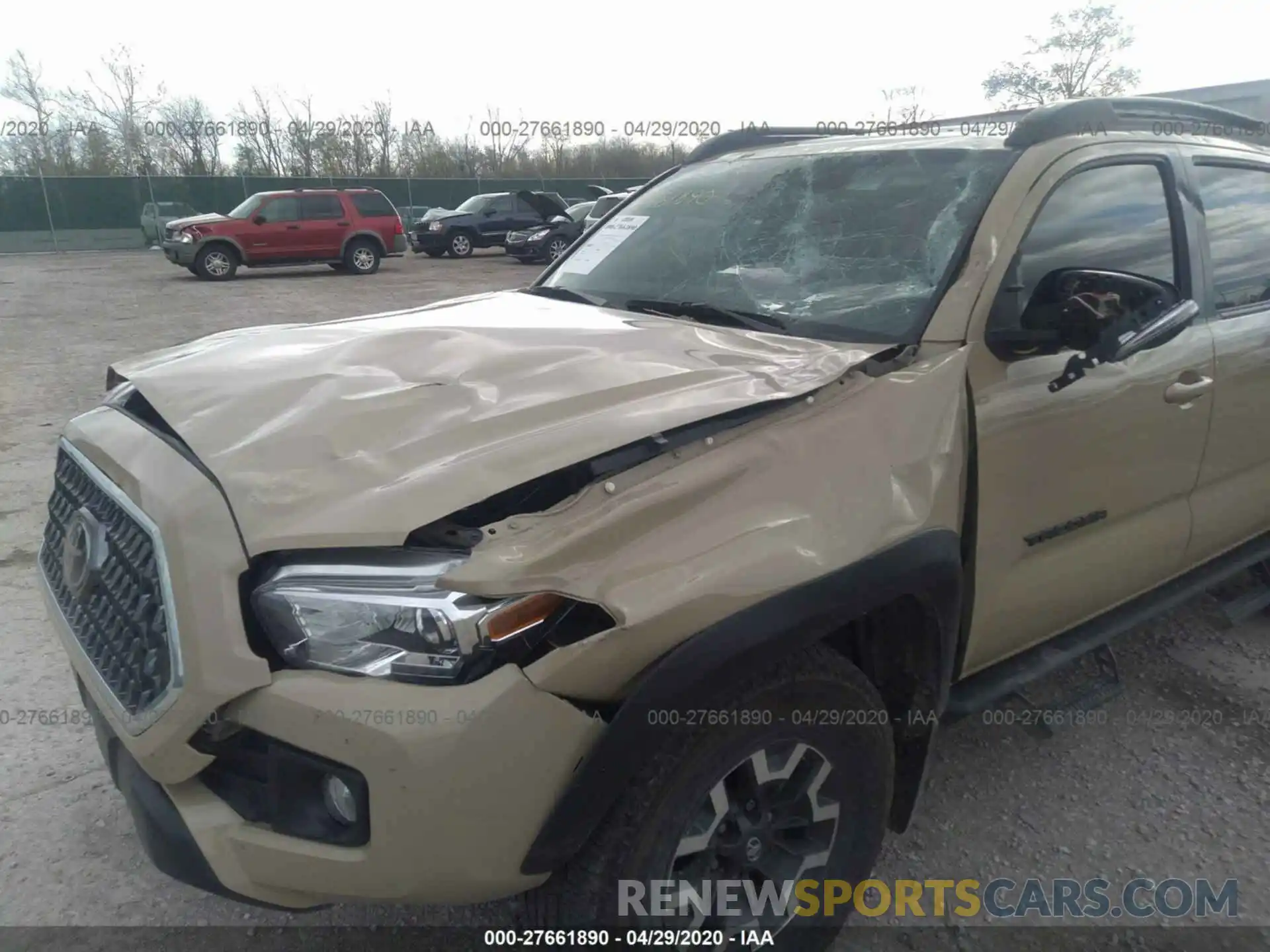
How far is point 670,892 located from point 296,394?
4.39ft

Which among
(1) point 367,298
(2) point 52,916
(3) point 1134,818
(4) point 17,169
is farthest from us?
(4) point 17,169

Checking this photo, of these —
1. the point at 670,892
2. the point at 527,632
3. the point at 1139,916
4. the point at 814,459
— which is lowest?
the point at 1139,916

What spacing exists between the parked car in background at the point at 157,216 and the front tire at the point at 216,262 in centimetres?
992

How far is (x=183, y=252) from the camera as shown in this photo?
59.3ft

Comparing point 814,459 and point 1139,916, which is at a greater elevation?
point 814,459

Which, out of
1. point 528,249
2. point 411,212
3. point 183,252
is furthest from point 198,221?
point 411,212

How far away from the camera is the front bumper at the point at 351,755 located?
148 cm

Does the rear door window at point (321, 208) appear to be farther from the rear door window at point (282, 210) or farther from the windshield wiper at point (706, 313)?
the windshield wiper at point (706, 313)

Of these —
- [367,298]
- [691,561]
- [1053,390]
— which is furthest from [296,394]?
[367,298]

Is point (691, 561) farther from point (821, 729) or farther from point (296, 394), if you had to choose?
point (296, 394)

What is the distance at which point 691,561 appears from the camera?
5.35ft

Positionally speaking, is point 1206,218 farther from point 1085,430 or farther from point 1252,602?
point 1252,602

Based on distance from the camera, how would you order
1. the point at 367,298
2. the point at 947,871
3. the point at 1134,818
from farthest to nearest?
1. the point at 367,298
2. the point at 1134,818
3. the point at 947,871

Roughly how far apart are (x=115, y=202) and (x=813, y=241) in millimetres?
32365
